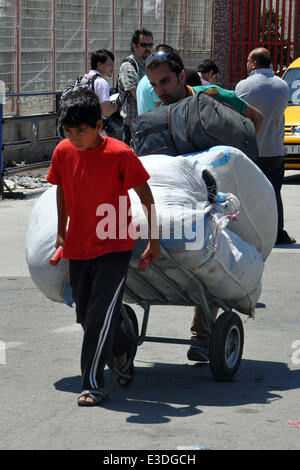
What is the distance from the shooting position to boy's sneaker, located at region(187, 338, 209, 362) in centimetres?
625

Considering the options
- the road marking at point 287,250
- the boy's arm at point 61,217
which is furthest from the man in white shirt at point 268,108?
the boy's arm at point 61,217

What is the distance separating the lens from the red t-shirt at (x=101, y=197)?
533 cm

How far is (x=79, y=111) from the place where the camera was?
5.29 m

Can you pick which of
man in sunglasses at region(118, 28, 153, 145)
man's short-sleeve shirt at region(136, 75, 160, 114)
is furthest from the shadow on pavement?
man in sunglasses at region(118, 28, 153, 145)

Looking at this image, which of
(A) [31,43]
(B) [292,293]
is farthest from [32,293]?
(A) [31,43]

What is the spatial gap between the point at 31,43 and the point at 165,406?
12388mm

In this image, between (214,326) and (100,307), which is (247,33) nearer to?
(214,326)

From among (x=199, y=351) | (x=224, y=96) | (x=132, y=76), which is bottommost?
(x=199, y=351)

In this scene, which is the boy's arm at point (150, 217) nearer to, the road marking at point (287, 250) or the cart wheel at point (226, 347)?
the cart wheel at point (226, 347)

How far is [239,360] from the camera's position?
609 centimetres

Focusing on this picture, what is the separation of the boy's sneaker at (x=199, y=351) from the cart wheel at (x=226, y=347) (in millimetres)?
216

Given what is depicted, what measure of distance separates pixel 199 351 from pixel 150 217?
1.23m

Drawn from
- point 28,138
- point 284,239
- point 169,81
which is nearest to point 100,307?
point 169,81

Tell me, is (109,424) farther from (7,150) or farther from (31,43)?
(31,43)
